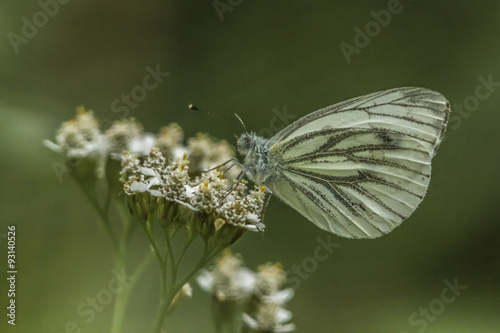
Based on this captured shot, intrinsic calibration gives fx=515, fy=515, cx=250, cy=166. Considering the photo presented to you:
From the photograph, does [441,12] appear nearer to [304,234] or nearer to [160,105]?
[304,234]

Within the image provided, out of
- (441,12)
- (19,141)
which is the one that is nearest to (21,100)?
(19,141)

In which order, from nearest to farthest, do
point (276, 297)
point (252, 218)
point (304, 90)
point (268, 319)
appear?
point (252, 218)
point (268, 319)
point (276, 297)
point (304, 90)

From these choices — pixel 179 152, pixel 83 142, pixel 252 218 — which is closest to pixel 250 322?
pixel 252 218

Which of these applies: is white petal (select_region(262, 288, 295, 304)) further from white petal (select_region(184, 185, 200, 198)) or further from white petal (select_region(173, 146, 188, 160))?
white petal (select_region(173, 146, 188, 160))

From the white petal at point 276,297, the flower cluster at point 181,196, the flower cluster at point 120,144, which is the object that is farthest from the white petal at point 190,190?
the white petal at point 276,297

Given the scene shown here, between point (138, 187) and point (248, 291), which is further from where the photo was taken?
point (248, 291)

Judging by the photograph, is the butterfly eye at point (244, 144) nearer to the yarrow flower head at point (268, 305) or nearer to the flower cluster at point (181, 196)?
the flower cluster at point (181, 196)

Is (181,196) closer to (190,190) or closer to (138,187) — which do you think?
(190,190)
